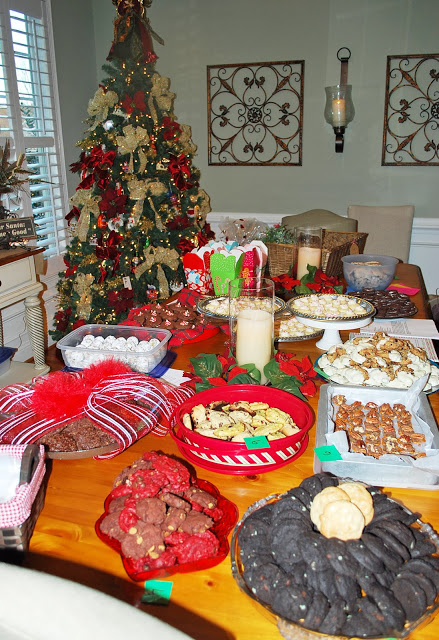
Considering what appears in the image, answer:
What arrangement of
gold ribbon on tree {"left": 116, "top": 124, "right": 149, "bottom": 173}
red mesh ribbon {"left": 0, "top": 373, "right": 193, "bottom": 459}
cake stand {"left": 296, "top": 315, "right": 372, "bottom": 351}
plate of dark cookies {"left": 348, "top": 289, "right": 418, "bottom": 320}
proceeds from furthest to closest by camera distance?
gold ribbon on tree {"left": 116, "top": 124, "right": 149, "bottom": 173} < plate of dark cookies {"left": 348, "top": 289, "right": 418, "bottom": 320} < cake stand {"left": 296, "top": 315, "right": 372, "bottom": 351} < red mesh ribbon {"left": 0, "top": 373, "right": 193, "bottom": 459}

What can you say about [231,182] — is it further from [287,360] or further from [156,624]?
[156,624]

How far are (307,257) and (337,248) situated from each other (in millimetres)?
189

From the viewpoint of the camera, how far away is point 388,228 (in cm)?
412

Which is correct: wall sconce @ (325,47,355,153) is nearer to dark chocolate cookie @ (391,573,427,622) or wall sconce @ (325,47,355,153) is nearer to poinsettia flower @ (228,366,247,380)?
poinsettia flower @ (228,366,247,380)

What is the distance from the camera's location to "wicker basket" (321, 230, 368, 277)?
2617 millimetres

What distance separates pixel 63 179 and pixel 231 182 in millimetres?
1487

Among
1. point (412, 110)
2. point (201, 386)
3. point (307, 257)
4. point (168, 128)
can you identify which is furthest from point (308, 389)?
point (412, 110)

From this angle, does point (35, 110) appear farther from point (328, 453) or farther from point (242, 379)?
point (328, 453)

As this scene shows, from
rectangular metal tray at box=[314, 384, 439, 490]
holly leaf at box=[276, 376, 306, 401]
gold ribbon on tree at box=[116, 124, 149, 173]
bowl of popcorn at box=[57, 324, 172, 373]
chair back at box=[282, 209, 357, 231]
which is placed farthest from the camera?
chair back at box=[282, 209, 357, 231]

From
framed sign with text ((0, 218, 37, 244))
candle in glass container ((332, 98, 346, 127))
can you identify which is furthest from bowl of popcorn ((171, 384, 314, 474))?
candle in glass container ((332, 98, 346, 127))

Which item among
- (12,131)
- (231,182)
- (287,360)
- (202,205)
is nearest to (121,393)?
(287,360)

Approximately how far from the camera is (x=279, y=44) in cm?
430

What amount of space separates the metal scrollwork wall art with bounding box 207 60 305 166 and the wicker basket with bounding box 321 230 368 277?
1792 mm

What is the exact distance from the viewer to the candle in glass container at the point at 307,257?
100 inches
